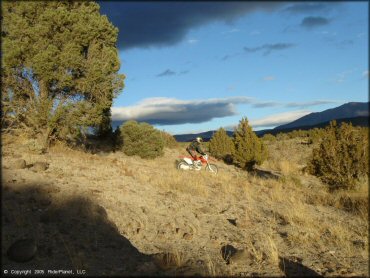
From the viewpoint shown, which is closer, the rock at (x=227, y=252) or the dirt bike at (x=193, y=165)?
the rock at (x=227, y=252)

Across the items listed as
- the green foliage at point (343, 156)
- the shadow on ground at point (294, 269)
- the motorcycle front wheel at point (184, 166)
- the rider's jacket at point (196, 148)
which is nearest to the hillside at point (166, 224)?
the shadow on ground at point (294, 269)

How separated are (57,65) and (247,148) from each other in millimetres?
12646

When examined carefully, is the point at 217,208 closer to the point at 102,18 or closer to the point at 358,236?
the point at 358,236

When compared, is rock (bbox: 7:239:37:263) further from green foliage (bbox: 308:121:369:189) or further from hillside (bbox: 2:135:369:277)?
green foliage (bbox: 308:121:369:189)

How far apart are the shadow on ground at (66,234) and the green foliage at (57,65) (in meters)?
6.80

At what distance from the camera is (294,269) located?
6359mm

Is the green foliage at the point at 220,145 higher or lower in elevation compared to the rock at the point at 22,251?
higher

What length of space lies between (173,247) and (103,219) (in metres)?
1.76

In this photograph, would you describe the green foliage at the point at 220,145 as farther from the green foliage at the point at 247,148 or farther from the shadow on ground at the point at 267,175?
the shadow on ground at the point at 267,175

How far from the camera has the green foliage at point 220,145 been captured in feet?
97.1

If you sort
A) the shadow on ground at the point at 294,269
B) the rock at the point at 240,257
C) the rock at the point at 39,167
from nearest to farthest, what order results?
1. the shadow on ground at the point at 294,269
2. the rock at the point at 240,257
3. the rock at the point at 39,167

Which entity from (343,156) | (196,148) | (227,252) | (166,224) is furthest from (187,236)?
(196,148)

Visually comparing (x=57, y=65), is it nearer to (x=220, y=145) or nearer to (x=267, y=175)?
(x=267, y=175)

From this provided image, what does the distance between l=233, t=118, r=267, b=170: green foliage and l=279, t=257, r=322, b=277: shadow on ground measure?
16297mm
